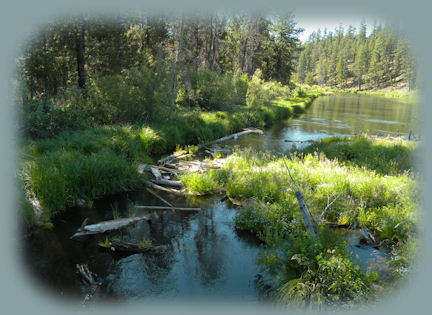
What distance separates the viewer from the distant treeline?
4097 inches

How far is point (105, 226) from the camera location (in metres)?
8.20

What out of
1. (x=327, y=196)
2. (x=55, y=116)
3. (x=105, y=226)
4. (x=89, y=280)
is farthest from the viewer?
(x=55, y=116)

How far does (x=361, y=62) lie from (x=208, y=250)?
419 feet

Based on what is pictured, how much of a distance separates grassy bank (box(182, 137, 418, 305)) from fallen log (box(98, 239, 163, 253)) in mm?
2792

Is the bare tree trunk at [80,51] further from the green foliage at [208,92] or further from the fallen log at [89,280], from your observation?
the fallen log at [89,280]

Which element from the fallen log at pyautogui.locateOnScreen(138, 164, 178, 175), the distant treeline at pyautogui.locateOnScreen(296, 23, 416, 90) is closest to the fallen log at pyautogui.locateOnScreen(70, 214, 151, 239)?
the fallen log at pyautogui.locateOnScreen(138, 164, 178, 175)

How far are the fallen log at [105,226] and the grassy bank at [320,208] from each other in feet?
10.2

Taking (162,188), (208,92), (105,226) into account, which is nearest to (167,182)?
(162,188)

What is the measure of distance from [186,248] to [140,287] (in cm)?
176

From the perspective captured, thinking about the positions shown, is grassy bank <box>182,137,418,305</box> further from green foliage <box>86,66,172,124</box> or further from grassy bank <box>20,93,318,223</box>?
green foliage <box>86,66,172,124</box>

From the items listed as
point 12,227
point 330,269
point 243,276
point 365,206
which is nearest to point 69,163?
point 12,227

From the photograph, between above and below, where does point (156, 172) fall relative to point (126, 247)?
above

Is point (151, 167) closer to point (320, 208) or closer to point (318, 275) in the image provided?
point (320, 208)

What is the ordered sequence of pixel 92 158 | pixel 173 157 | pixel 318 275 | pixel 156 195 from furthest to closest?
pixel 173 157 → pixel 92 158 → pixel 156 195 → pixel 318 275
